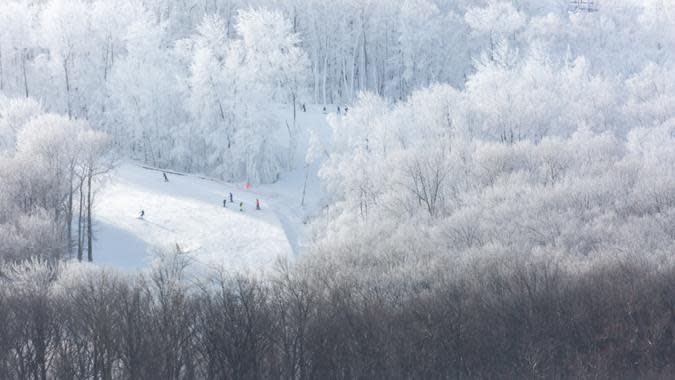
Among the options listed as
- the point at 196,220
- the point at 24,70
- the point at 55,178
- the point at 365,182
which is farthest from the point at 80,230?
the point at 24,70

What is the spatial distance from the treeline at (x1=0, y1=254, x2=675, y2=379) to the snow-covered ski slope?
1468 cm

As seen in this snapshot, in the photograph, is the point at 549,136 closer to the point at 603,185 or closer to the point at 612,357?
the point at 603,185

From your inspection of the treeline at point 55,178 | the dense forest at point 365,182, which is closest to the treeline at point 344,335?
the dense forest at point 365,182

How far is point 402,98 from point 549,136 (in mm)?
21643

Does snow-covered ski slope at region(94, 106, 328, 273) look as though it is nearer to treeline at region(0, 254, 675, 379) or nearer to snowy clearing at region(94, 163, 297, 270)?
snowy clearing at region(94, 163, 297, 270)

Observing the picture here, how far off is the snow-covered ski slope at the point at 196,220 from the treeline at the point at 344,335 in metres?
14.7

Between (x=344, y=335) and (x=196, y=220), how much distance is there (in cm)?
2617

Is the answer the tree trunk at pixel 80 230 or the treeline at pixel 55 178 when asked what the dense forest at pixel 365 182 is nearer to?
the treeline at pixel 55 178

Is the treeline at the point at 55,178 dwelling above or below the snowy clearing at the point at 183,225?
above

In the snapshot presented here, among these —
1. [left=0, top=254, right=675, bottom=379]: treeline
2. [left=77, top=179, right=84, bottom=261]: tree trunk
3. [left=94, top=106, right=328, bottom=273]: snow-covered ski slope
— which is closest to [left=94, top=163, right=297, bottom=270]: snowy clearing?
[left=94, top=106, right=328, bottom=273]: snow-covered ski slope

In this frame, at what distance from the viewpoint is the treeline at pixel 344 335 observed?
18312mm

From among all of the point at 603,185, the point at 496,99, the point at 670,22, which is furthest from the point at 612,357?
the point at 670,22

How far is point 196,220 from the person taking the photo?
4406 cm

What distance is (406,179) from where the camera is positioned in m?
45.0
